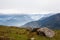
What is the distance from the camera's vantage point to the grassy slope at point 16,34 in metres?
3.63

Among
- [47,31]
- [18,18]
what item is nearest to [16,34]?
[18,18]

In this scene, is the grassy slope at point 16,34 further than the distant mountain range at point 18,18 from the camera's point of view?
No

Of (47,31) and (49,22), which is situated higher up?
(49,22)

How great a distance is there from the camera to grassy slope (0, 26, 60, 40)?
3635 mm

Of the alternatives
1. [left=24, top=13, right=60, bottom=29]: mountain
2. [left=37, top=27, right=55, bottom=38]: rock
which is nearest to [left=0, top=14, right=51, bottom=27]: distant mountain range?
[left=24, top=13, right=60, bottom=29]: mountain

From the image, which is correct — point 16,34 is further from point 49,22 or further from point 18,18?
point 49,22

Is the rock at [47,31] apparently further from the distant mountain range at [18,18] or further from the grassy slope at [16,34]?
the distant mountain range at [18,18]

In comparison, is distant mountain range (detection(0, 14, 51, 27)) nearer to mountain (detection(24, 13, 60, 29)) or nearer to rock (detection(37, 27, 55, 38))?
mountain (detection(24, 13, 60, 29))

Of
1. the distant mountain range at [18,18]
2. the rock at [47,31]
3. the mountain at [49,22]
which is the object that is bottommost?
the rock at [47,31]

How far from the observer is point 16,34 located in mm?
3705

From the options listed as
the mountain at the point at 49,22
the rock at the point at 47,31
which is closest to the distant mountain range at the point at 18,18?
the mountain at the point at 49,22
